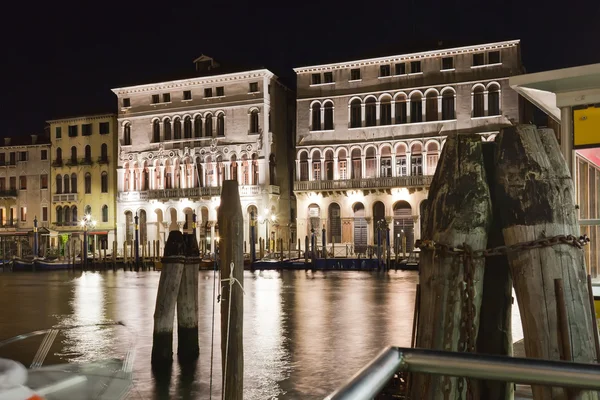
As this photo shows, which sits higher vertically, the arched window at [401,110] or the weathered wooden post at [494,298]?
the arched window at [401,110]

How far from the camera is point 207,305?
16.3 meters

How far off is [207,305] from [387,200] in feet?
79.5

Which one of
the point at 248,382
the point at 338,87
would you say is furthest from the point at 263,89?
the point at 248,382

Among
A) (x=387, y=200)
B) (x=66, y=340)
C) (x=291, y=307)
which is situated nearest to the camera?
(x=66, y=340)

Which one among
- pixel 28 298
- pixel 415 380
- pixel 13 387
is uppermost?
pixel 13 387

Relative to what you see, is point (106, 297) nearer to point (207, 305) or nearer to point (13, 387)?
point (207, 305)

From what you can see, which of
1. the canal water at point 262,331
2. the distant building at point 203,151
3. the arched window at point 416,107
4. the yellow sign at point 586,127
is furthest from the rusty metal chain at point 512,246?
the distant building at point 203,151

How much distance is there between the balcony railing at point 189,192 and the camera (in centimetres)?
4209

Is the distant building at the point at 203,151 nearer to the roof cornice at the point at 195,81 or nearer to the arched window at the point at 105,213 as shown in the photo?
the roof cornice at the point at 195,81

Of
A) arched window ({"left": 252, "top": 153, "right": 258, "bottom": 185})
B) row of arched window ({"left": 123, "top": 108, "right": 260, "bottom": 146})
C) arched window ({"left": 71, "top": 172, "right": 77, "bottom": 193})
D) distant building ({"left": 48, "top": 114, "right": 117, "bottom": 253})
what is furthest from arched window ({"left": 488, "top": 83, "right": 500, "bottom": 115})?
arched window ({"left": 71, "top": 172, "right": 77, "bottom": 193})

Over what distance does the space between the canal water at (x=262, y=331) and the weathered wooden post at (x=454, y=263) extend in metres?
0.71

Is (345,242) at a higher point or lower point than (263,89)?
lower

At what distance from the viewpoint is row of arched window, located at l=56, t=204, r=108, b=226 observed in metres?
47.9

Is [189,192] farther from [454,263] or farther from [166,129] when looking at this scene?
[454,263]
